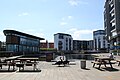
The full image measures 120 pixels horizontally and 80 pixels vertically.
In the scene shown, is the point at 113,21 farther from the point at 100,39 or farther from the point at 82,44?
the point at 82,44

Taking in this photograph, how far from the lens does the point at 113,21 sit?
7344cm

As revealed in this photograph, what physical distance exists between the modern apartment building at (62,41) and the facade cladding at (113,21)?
3122 inches

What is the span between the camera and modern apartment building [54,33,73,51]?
15880 centimetres

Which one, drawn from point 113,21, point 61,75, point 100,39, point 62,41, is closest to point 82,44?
point 100,39

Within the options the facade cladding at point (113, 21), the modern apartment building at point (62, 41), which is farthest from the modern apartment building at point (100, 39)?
the facade cladding at point (113, 21)

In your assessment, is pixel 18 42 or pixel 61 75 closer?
pixel 61 75

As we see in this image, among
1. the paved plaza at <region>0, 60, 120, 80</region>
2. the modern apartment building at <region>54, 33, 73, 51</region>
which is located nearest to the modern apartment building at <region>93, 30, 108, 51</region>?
the modern apartment building at <region>54, 33, 73, 51</region>

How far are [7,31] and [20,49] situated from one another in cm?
1003

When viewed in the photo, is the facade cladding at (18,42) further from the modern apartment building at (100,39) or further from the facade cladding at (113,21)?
the modern apartment building at (100,39)

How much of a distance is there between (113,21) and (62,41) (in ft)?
293

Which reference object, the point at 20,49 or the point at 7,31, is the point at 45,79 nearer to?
the point at 7,31

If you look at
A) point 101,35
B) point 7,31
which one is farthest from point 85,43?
point 7,31

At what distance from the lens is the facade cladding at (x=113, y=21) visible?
6738cm

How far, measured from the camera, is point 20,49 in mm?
69312
